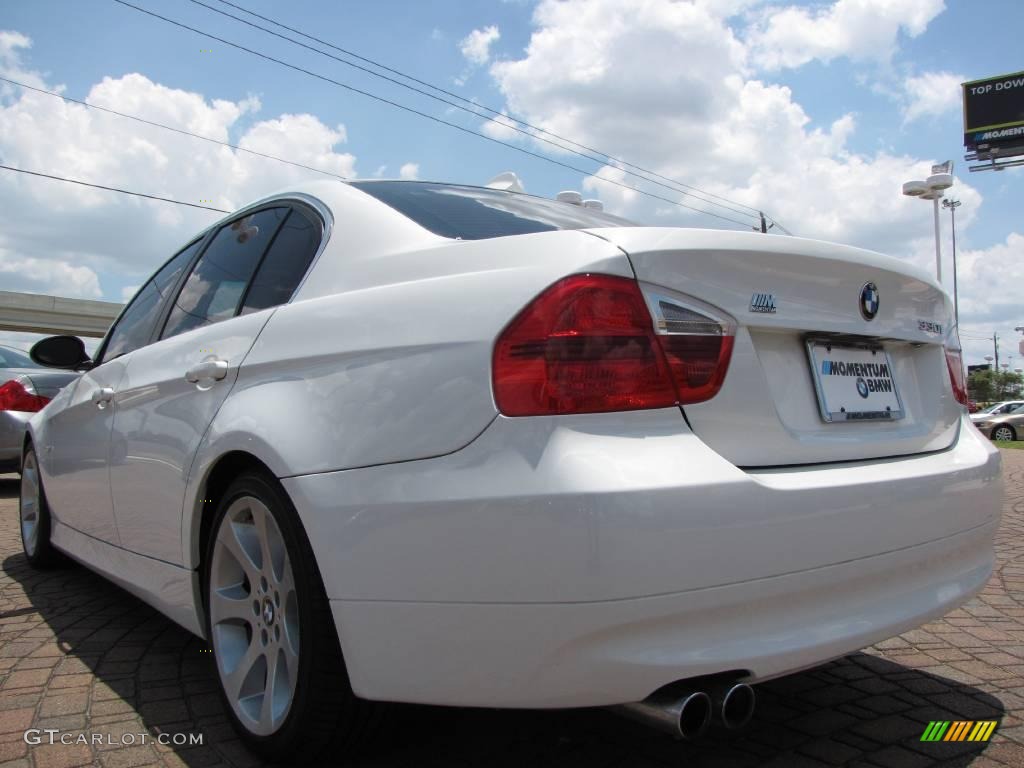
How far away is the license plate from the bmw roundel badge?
0.09 metres

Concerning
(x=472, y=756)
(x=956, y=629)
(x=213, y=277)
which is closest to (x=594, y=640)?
(x=472, y=756)

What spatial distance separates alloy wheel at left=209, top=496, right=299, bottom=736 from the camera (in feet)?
7.09

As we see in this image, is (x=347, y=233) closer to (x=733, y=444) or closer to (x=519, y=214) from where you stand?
(x=519, y=214)

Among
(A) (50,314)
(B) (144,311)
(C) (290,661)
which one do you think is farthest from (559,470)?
(A) (50,314)

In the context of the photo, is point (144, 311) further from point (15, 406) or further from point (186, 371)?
point (15, 406)

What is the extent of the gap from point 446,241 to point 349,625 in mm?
943

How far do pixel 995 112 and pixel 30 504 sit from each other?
5741 cm

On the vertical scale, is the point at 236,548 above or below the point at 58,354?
below

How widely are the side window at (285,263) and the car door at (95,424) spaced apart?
34.1 inches

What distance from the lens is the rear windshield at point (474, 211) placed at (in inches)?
89.7

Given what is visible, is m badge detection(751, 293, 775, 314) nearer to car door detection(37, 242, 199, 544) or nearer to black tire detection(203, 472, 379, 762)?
black tire detection(203, 472, 379, 762)

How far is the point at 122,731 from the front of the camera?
2510mm

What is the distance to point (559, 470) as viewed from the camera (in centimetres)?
164

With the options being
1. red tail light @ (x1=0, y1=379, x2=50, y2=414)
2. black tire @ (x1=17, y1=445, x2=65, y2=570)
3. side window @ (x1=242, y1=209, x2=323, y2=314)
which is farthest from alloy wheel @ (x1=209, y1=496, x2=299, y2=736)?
red tail light @ (x1=0, y1=379, x2=50, y2=414)
